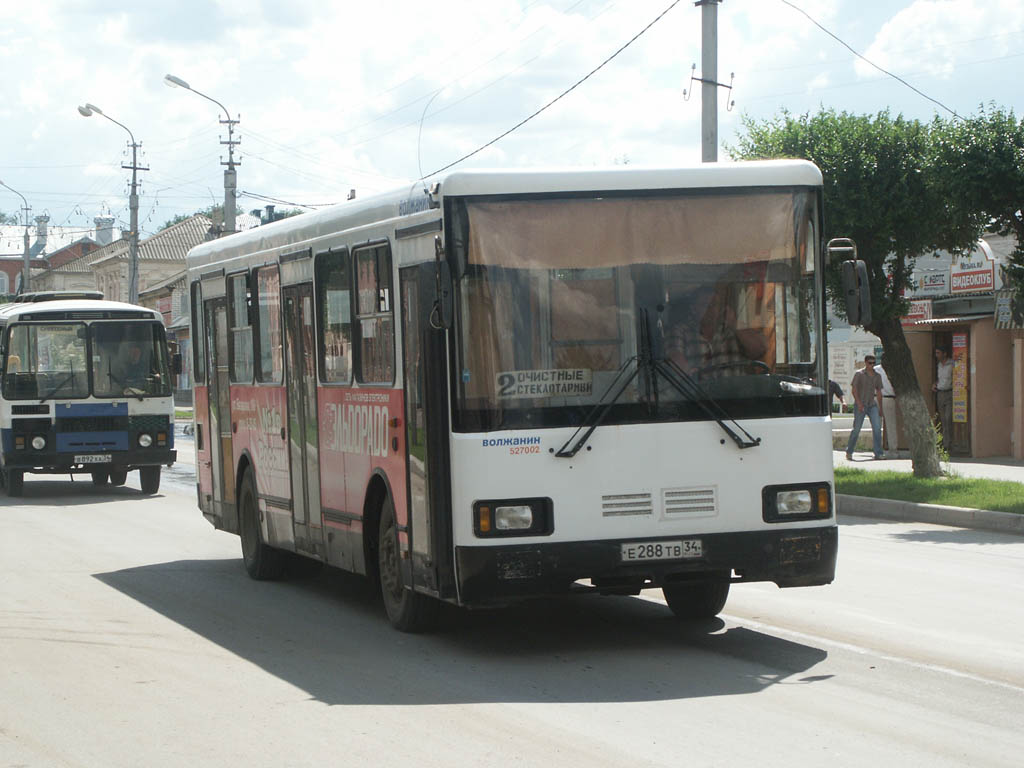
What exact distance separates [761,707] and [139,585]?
265 inches

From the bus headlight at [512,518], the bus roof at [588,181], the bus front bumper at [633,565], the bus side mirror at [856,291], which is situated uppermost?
the bus roof at [588,181]

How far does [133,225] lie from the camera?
53.8 meters

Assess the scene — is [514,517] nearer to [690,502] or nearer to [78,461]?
[690,502]

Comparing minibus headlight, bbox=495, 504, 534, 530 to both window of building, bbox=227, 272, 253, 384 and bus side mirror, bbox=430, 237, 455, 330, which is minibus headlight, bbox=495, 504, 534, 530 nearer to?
bus side mirror, bbox=430, 237, 455, 330

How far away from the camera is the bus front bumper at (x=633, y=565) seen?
332 inches

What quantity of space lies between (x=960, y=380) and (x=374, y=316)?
59.8 feet

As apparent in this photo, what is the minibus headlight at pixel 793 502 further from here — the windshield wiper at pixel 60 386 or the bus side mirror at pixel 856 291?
the windshield wiper at pixel 60 386

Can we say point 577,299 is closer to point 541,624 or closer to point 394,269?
point 394,269

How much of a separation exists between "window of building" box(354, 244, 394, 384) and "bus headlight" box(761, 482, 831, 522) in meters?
2.40

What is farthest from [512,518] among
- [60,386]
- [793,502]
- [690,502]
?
[60,386]

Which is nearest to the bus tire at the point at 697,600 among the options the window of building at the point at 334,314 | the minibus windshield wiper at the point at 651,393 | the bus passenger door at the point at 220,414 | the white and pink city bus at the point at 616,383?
the white and pink city bus at the point at 616,383

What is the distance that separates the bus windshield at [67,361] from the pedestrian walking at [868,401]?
37.5 ft

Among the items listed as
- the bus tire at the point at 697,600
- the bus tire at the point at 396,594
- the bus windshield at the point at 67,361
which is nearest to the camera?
the bus tire at the point at 396,594

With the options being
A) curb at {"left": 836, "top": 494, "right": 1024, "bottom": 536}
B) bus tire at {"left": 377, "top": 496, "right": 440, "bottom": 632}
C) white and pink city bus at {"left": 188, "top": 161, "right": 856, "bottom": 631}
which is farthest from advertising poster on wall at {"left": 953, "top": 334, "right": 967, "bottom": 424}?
white and pink city bus at {"left": 188, "top": 161, "right": 856, "bottom": 631}
